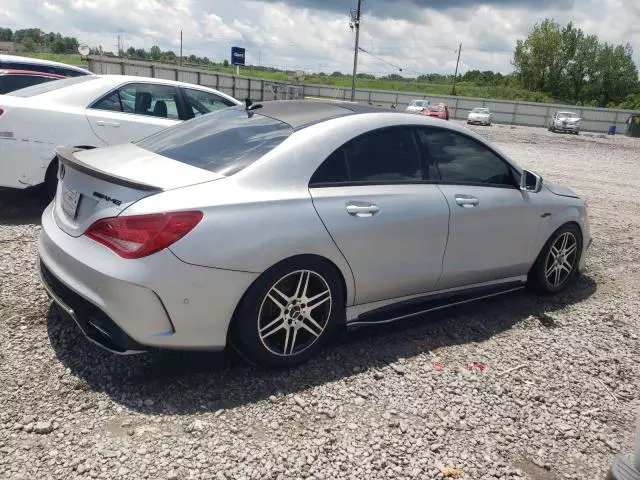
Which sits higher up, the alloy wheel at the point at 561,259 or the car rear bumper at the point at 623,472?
the car rear bumper at the point at 623,472

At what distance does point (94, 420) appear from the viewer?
2.76 m

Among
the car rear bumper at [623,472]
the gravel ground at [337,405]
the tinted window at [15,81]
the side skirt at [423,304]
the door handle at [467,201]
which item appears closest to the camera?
the car rear bumper at [623,472]

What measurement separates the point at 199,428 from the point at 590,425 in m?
2.15

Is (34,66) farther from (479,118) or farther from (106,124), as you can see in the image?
(479,118)

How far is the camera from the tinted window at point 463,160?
4031 mm

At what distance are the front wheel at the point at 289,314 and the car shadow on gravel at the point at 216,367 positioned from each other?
14 cm

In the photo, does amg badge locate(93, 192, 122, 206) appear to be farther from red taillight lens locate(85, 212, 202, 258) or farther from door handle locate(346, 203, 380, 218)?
door handle locate(346, 203, 380, 218)

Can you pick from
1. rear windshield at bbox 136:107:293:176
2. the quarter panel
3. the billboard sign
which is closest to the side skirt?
the quarter panel

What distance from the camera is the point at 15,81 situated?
29.0 feet

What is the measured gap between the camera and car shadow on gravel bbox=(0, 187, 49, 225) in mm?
5867

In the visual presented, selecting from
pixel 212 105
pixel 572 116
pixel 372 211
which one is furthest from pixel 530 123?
pixel 372 211

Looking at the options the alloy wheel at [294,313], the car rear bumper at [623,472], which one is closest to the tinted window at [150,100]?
the alloy wheel at [294,313]

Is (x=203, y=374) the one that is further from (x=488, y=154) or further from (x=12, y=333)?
(x=488, y=154)

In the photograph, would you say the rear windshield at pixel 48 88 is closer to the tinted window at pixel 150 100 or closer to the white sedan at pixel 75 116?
the white sedan at pixel 75 116
